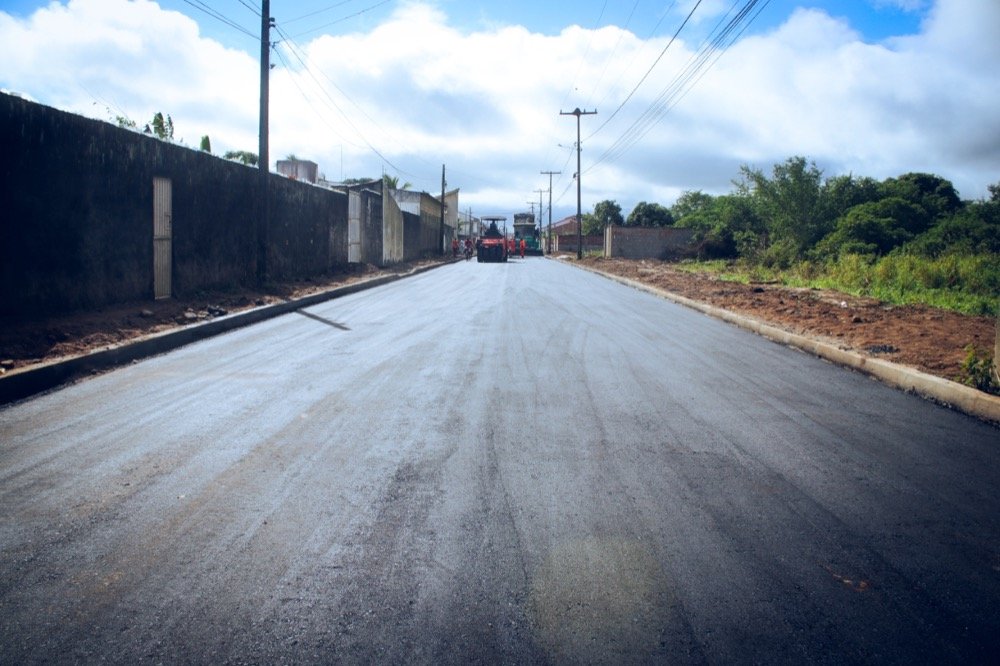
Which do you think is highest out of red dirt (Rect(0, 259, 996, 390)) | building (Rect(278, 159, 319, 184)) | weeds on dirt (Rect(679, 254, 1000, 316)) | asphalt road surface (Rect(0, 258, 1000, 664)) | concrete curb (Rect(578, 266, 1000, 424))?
building (Rect(278, 159, 319, 184))

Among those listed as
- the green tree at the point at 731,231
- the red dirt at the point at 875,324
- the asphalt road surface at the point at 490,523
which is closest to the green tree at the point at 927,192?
the green tree at the point at 731,231

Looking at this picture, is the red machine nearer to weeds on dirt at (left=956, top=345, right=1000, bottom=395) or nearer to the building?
the building

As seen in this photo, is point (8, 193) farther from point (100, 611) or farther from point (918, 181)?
point (918, 181)

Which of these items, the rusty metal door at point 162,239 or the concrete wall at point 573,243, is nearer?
the rusty metal door at point 162,239

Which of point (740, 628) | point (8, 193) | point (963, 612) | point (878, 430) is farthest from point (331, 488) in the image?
point (8, 193)

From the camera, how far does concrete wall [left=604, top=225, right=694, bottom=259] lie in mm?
48000

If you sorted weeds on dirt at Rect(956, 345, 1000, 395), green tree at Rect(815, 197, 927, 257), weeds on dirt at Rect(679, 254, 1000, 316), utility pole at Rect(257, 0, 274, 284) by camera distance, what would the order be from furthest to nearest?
green tree at Rect(815, 197, 927, 257), utility pole at Rect(257, 0, 274, 284), weeds on dirt at Rect(679, 254, 1000, 316), weeds on dirt at Rect(956, 345, 1000, 395)

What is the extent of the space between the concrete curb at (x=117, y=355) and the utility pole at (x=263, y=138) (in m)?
2.84

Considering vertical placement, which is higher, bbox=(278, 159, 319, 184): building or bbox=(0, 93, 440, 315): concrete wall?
bbox=(278, 159, 319, 184): building

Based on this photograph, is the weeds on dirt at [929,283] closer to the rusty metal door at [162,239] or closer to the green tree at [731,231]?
the rusty metal door at [162,239]

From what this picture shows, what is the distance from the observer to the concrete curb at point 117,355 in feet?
20.2

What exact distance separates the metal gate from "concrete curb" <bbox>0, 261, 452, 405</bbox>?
1187cm

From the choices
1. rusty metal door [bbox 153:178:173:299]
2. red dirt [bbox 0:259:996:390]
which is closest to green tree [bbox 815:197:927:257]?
red dirt [bbox 0:259:996:390]

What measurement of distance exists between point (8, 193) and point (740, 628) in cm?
881
